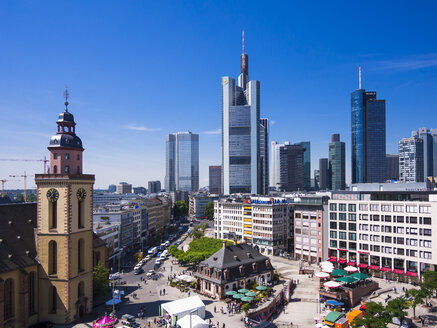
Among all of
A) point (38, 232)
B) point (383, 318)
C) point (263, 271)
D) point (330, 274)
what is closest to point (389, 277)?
point (330, 274)

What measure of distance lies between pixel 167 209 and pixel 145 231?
1896 inches

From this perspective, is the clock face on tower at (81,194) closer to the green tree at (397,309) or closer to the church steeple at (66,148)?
the church steeple at (66,148)

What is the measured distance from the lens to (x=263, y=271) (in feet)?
255

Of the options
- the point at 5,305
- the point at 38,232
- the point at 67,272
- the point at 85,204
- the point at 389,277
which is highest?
the point at 85,204

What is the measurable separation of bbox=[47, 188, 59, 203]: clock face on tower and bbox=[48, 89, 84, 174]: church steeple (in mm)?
3290

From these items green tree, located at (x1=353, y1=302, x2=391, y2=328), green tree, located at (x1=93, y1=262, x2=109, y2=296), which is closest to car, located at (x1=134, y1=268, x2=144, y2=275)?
green tree, located at (x1=93, y1=262, x2=109, y2=296)

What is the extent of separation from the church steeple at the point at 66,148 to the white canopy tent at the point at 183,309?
28.9 meters

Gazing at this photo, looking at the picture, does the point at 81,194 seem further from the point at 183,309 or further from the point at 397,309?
the point at 397,309

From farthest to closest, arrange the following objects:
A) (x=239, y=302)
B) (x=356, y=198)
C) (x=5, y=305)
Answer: (x=356, y=198), (x=239, y=302), (x=5, y=305)

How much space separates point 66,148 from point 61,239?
606 inches

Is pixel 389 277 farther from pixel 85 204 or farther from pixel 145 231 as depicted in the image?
pixel 145 231

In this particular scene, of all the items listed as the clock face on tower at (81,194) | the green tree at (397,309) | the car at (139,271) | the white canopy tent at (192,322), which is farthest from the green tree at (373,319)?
the car at (139,271)

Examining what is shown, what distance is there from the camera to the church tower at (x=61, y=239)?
52906mm

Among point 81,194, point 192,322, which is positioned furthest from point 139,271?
point 192,322
